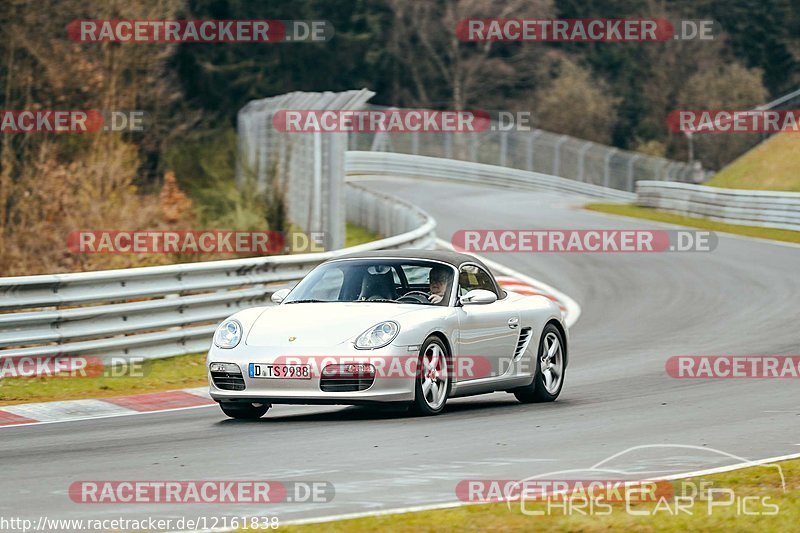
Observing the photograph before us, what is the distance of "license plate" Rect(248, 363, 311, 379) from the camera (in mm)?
10469

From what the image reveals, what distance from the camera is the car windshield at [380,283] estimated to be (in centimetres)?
1152

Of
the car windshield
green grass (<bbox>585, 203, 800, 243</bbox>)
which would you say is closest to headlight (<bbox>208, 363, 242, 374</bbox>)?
the car windshield

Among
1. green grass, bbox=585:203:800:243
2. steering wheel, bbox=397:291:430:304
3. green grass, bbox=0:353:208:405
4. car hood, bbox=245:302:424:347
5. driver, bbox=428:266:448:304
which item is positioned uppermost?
driver, bbox=428:266:448:304

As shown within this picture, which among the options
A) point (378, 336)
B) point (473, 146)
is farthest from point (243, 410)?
point (473, 146)

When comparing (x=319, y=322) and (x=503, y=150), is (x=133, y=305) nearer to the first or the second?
(x=319, y=322)

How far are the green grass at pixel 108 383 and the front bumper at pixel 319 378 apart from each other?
2.78 metres

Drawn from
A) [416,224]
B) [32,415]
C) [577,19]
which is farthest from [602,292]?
[577,19]

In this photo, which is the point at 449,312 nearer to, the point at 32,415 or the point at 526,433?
the point at 526,433

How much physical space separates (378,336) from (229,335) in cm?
118

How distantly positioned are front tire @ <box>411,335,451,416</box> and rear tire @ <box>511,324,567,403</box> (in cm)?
138

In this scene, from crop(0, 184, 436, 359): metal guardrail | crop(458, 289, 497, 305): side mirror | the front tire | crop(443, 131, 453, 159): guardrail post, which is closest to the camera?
the front tire

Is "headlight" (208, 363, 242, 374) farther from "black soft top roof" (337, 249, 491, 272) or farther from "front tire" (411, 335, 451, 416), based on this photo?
"black soft top roof" (337, 249, 491, 272)

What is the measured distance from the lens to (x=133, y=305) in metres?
14.3

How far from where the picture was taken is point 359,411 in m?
11.7
